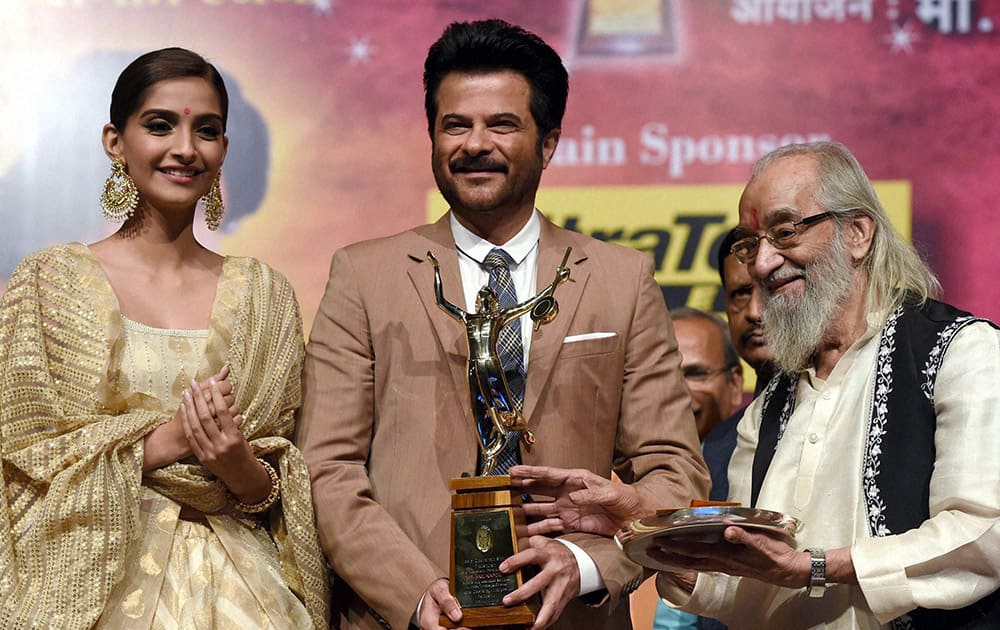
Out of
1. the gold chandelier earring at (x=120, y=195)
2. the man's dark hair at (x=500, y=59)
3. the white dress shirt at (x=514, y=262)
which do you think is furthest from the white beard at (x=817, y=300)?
the gold chandelier earring at (x=120, y=195)

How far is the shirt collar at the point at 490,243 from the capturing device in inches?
146

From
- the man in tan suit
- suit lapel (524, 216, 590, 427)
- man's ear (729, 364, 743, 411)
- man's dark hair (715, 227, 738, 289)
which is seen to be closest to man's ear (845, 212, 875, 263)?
the man in tan suit

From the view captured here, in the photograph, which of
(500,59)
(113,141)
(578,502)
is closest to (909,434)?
(578,502)

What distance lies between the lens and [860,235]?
3.64m

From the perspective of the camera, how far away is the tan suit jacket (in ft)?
11.4

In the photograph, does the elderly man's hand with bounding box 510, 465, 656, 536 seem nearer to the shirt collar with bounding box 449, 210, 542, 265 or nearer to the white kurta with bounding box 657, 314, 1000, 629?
the white kurta with bounding box 657, 314, 1000, 629

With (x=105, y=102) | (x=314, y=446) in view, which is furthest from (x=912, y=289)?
(x=105, y=102)

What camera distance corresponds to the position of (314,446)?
3.54 m

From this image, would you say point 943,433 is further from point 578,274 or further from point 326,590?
point 326,590

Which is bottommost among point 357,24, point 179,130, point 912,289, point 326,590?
point 326,590

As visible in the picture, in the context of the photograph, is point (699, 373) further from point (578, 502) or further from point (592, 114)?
point (578, 502)

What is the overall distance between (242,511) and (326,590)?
0.27m

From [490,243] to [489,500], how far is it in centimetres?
77

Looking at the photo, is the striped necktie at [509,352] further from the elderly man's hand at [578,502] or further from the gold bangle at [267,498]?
the gold bangle at [267,498]
